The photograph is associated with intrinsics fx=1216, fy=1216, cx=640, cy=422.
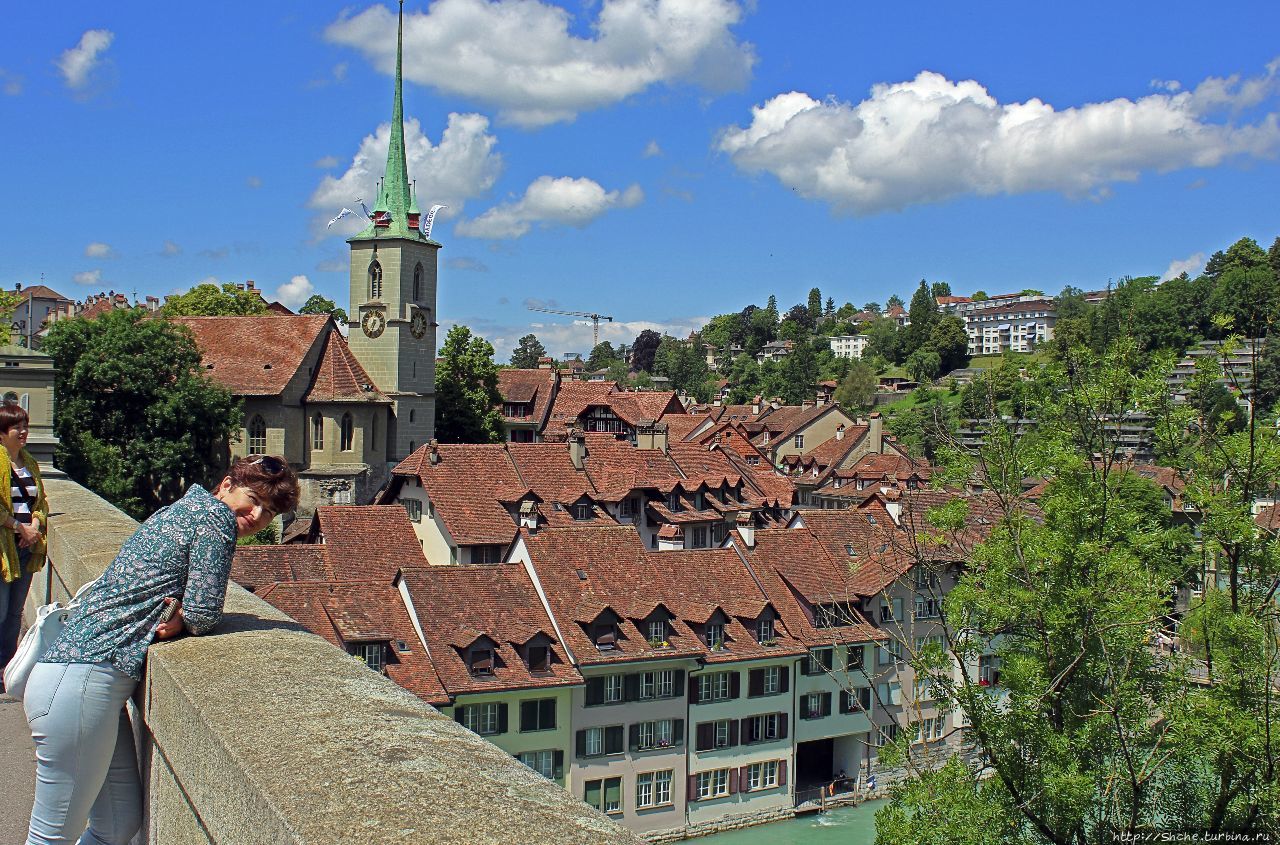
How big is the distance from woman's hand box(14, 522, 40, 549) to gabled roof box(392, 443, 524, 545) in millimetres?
31985

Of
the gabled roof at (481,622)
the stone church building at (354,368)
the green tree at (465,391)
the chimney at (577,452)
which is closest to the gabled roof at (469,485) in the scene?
the chimney at (577,452)

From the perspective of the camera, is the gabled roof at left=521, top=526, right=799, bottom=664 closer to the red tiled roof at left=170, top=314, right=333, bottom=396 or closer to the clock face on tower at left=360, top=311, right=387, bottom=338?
the red tiled roof at left=170, top=314, right=333, bottom=396

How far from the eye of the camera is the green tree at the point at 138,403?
4569 centimetres

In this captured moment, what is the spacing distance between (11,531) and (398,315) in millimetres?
52053

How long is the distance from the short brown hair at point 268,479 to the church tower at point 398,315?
5339 cm

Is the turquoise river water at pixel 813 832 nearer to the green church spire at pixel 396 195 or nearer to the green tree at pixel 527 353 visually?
the green church spire at pixel 396 195

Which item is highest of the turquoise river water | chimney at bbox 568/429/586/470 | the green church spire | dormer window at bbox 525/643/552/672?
the green church spire

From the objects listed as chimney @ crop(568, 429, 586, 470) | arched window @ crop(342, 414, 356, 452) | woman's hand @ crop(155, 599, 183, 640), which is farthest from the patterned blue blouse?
arched window @ crop(342, 414, 356, 452)

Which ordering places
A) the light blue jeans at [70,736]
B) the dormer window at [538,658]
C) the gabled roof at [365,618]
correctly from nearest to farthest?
1. the light blue jeans at [70,736]
2. the gabled roof at [365,618]
3. the dormer window at [538,658]

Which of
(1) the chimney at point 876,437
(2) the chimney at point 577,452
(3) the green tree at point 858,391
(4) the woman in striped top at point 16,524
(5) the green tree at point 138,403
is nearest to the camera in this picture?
(4) the woman in striped top at point 16,524

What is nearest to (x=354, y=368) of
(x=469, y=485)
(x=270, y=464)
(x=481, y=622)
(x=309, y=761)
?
(x=469, y=485)

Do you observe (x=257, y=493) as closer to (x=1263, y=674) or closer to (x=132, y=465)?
(x=1263, y=674)

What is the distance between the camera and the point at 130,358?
46.5m

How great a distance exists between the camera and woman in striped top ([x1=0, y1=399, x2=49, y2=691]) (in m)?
7.57
